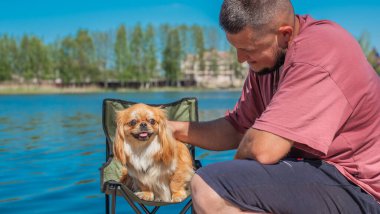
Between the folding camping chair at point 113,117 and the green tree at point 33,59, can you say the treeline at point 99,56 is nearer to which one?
the green tree at point 33,59

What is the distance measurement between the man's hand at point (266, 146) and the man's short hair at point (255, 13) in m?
0.40

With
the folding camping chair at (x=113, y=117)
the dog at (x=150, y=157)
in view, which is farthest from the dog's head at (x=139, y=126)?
the folding camping chair at (x=113, y=117)

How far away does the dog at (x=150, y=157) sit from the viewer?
3206 millimetres

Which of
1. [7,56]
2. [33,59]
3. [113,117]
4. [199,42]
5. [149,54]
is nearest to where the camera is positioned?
[113,117]

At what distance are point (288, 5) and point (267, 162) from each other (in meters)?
0.60

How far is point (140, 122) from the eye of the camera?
10.4ft

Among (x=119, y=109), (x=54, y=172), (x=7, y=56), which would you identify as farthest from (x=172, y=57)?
(x=119, y=109)

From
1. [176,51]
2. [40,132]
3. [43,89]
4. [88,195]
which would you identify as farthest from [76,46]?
[88,195]

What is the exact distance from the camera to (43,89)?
213 feet

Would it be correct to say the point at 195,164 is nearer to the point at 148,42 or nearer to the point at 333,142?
the point at 333,142

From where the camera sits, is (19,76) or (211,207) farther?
(19,76)

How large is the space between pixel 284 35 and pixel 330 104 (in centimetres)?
35

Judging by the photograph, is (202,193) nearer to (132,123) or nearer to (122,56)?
(132,123)

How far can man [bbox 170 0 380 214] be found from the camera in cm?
165
